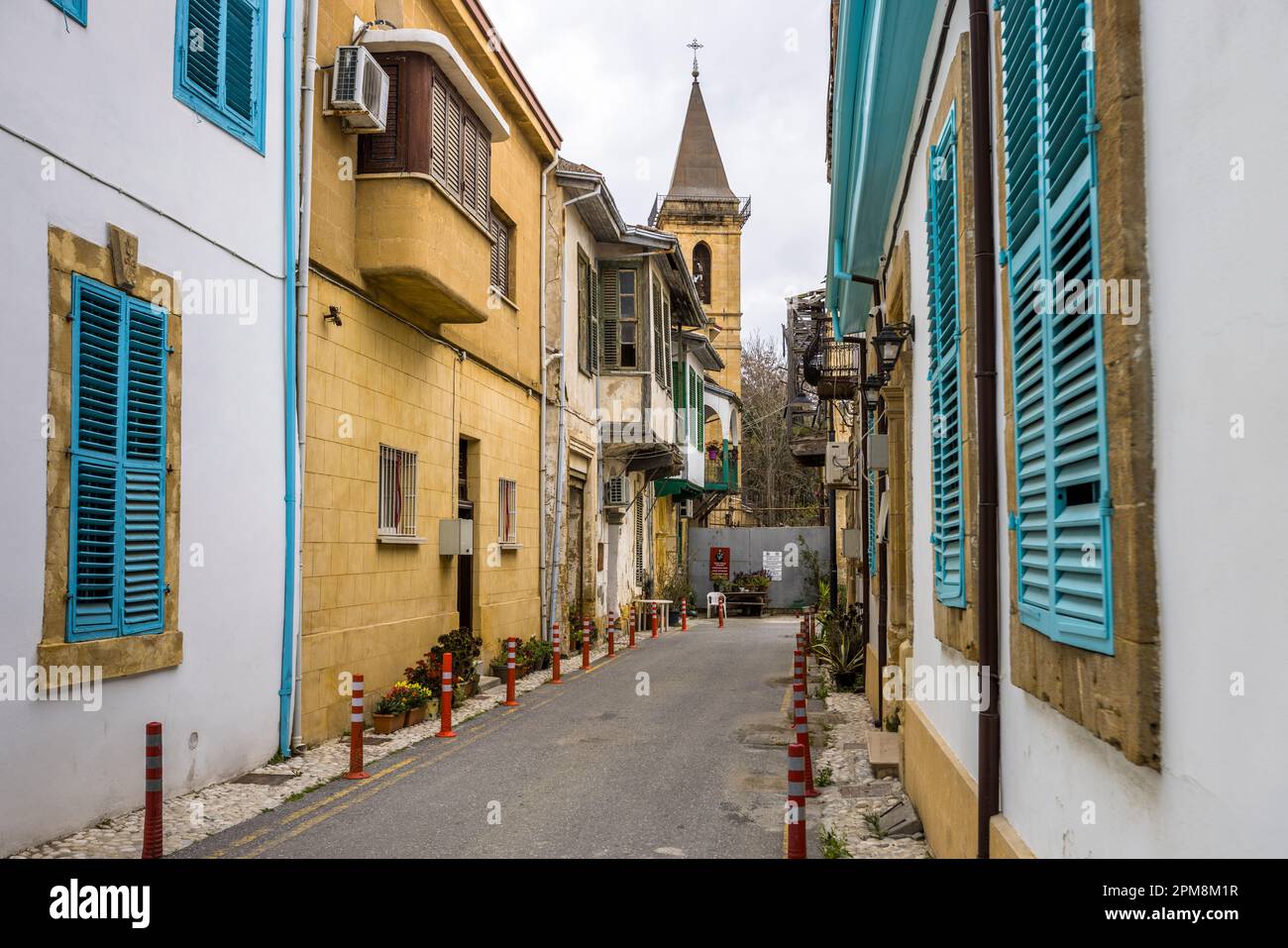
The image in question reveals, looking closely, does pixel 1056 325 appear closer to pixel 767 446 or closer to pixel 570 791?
pixel 570 791

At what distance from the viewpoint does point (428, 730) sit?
12172 mm

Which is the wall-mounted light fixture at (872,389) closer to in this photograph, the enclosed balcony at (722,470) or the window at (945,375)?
the window at (945,375)

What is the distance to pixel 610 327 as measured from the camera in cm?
2411

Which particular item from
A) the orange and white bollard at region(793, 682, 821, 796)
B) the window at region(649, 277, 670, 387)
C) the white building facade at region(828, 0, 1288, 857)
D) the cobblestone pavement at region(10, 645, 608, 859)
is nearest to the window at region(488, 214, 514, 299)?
the window at region(649, 277, 670, 387)

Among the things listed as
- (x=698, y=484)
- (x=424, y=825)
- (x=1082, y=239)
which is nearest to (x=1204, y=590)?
(x=1082, y=239)

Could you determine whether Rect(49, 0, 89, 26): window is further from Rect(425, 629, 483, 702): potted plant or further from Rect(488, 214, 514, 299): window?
Rect(488, 214, 514, 299): window

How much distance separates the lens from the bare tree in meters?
55.8

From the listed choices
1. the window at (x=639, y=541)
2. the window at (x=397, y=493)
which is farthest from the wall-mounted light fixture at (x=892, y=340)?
the window at (x=639, y=541)

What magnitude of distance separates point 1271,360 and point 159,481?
7.87 meters

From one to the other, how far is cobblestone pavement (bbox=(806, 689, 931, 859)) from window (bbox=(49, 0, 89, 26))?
7.33 m

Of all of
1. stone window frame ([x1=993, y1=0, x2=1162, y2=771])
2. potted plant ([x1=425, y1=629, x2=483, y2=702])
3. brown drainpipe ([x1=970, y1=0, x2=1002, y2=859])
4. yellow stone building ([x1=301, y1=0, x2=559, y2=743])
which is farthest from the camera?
potted plant ([x1=425, y1=629, x2=483, y2=702])

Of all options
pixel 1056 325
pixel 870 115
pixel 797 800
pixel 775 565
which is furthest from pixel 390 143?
pixel 775 565

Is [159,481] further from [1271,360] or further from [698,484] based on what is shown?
[698,484]

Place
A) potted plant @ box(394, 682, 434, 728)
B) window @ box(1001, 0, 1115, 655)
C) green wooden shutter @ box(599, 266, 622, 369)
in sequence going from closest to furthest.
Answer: window @ box(1001, 0, 1115, 655), potted plant @ box(394, 682, 434, 728), green wooden shutter @ box(599, 266, 622, 369)
